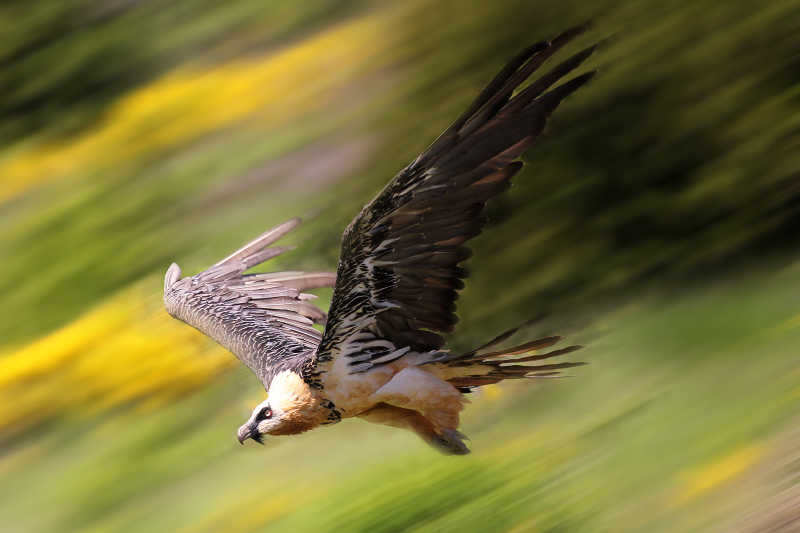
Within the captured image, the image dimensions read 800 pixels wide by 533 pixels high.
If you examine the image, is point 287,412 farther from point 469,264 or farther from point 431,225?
point 469,264

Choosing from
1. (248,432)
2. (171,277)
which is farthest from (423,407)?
(171,277)

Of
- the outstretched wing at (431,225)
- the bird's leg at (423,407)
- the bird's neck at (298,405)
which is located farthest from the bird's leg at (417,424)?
the outstretched wing at (431,225)

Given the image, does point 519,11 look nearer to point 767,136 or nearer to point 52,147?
point 767,136

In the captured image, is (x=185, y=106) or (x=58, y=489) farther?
(x=185, y=106)

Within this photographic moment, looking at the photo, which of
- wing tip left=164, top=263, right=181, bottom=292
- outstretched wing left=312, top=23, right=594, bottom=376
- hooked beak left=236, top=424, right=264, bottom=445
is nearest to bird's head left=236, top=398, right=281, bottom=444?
hooked beak left=236, top=424, right=264, bottom=445

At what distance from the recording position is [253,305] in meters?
3.82

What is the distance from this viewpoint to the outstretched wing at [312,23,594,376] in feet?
7.43

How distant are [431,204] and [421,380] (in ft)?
2.30

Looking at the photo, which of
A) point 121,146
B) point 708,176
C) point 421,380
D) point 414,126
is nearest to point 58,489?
point 121,146

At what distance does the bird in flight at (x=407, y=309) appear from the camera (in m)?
2.30

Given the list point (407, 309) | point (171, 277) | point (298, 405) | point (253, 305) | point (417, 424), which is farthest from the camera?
point (171, 277)

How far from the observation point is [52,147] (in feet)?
22.9

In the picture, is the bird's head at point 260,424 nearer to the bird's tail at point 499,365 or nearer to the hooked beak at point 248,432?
the hooked beak at point 248,432

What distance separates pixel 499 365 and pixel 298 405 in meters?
0.61
